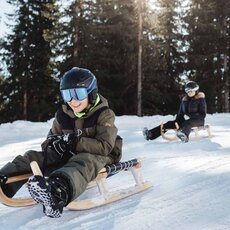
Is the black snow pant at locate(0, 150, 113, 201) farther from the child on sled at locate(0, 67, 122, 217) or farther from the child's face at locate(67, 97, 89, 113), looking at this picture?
the child's face at locate(67, 97, 89, 113)

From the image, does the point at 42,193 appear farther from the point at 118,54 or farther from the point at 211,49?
the point at 211,49

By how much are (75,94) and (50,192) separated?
1.19 metres

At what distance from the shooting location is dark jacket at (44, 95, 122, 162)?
3604 mm

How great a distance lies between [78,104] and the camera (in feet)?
12.3

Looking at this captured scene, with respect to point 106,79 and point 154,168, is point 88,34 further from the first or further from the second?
point 154,168

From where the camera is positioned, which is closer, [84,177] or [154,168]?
[84,177]

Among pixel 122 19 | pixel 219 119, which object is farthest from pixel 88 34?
Result: pixel 219 119

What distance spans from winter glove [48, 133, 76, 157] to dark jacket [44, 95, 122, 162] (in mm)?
48

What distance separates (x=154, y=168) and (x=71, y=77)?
2.29 m

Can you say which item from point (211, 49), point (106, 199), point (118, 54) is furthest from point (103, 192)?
point (211, 49)

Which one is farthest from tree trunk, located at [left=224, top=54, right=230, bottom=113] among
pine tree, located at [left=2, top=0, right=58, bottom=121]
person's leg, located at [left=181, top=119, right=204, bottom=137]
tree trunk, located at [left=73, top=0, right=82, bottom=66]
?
person's leg, located at [left=181, top=119, right=204, bottom=137]

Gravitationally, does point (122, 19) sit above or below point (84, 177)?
above

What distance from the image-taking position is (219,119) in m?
15.3

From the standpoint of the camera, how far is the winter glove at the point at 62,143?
3.57m
